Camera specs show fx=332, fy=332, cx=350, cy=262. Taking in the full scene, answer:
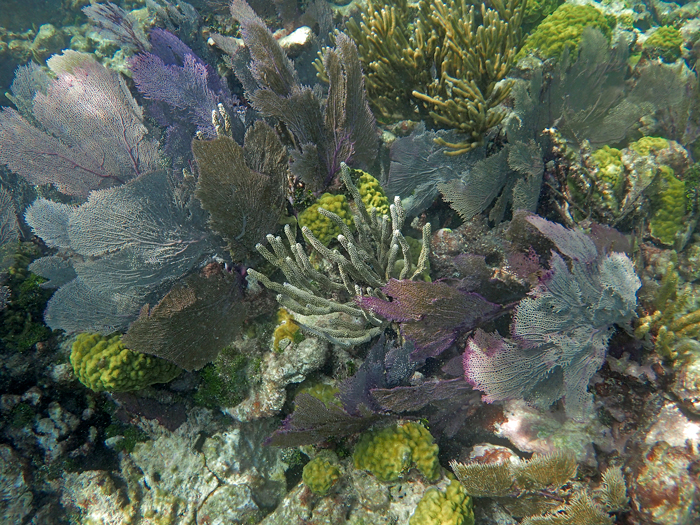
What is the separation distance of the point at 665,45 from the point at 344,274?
663cm

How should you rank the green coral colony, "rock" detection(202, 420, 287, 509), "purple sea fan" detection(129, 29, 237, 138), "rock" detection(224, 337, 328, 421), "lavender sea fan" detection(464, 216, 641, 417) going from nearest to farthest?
"lavender sea fan" detection(464, 216, 641, 417) < the green coral colony < "rock" detection(224, 337, 328, 421) < "rock" detection(202, 420, 287, 509) < "purple sea fan" detection(129, 29, 237, 138)

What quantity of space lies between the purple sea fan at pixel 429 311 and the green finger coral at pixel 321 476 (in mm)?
1165

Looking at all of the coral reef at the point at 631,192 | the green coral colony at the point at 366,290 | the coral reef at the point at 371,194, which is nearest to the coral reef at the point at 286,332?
the green coral colony at the point at 366,290

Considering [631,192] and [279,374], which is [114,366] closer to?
[279,374]

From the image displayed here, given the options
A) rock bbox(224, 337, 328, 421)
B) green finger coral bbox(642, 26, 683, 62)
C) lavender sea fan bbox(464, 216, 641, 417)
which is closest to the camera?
lavender sea fan bbox(464, 216, 641, 417)

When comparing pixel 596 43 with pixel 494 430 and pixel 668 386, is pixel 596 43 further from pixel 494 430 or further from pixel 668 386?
pixel 494 430

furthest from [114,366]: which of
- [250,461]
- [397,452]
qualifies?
[397,452]

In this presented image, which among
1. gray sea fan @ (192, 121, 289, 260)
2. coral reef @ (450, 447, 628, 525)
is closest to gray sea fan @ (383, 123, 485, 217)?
gray sea fan @ (192, 121, 289, 260)

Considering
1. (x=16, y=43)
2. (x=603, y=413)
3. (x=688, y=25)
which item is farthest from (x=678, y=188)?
(x=16, y=43)

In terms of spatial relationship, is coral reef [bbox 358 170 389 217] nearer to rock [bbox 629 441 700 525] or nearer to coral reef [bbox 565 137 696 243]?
coral reef [bbox 565 137 696 243]

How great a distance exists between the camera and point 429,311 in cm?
241

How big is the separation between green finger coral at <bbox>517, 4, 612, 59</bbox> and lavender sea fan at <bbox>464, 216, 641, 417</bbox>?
3.71 m

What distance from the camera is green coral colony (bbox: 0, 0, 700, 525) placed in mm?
2256

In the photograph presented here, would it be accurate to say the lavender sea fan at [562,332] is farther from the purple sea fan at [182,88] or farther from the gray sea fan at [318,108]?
the purple sea fan at [182,88]
